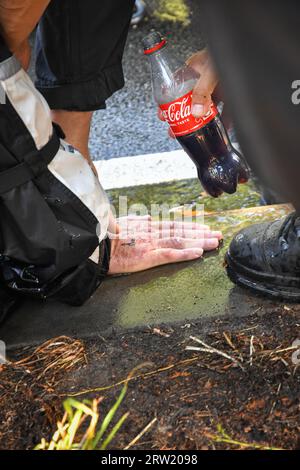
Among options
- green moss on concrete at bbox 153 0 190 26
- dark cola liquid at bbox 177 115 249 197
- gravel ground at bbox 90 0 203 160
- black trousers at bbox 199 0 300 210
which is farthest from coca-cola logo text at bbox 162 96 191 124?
green moss on concrete at bbox 153 0 190 26

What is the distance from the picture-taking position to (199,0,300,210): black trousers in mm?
1189

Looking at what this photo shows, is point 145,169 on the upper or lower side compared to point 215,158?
lower

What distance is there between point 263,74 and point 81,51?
4.68 feet

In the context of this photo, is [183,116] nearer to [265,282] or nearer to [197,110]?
[197,110]

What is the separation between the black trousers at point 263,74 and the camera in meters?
1.19

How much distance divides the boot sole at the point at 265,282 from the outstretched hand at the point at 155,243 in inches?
8.5

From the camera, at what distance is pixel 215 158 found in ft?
9.04

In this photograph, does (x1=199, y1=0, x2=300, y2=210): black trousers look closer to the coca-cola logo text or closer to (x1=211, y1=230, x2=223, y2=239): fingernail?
the coca-cola logo text

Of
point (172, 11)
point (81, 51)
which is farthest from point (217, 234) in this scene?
point (172, 11)

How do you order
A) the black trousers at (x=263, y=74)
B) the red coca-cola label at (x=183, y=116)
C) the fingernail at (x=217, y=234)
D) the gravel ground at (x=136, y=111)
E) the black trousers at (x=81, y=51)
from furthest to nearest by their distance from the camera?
1. the gravel ground at (x=136, y=111)
2. the fingernail at (x=217, y=234)
3. the black trousers at (x=81, y=51)
4. the red coca-cola label at (x=183, y=116)
5. the black trousers at (x=263, y=74)

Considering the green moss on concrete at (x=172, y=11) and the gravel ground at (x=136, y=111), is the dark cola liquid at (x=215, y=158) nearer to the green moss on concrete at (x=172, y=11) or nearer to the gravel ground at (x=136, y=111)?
the gravel ground at (x=136, y=111)

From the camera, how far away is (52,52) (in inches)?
103

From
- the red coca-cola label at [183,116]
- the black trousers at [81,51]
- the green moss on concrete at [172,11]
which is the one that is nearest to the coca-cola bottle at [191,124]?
the red coca-cola label at [183,116]
